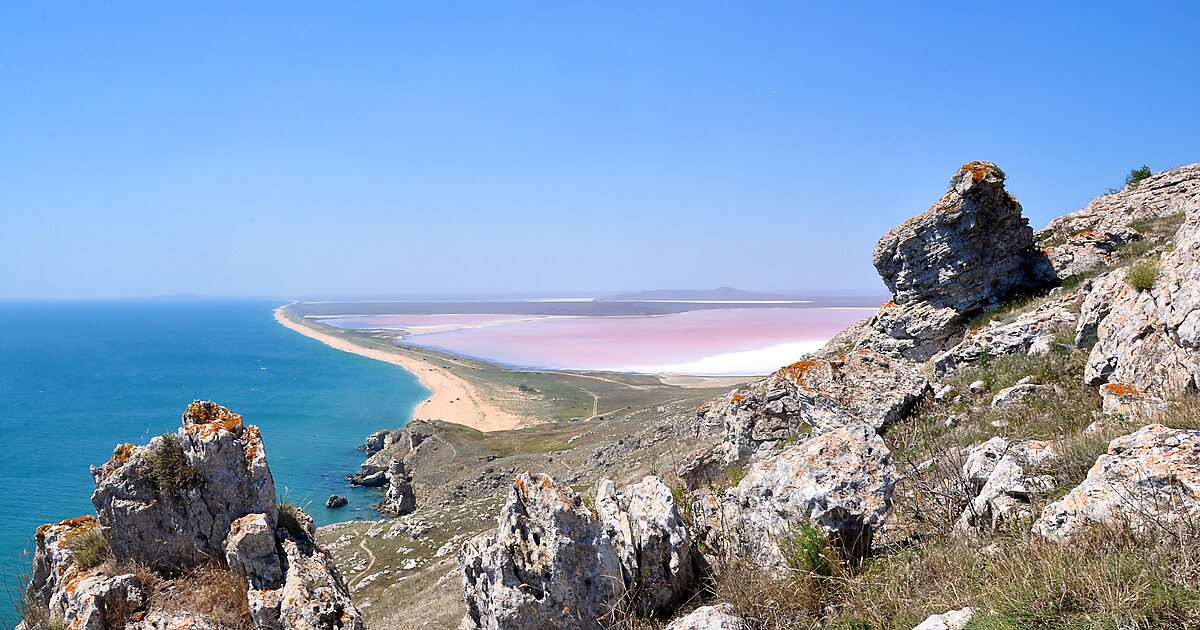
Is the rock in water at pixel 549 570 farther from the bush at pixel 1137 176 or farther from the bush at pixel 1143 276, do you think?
the bush at pixel 1137 176

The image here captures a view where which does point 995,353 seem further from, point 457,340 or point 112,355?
point 112,355

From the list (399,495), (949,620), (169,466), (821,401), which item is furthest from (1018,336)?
(399,495)

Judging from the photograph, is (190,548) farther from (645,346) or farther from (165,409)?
(645,346)

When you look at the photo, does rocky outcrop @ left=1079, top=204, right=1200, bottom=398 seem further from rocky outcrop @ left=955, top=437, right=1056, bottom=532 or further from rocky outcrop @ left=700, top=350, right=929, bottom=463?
rocky outcrop @ left=700, top=350, right=929, bottom=463

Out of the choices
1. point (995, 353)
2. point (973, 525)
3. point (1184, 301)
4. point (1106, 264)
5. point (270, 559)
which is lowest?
point (270, 559)

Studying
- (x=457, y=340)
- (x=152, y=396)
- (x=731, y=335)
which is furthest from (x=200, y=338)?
(x=731, y=335)

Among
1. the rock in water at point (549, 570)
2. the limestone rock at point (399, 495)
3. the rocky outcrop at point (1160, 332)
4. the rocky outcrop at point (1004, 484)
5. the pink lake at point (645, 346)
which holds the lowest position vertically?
the limestone rock at point (399, 495)

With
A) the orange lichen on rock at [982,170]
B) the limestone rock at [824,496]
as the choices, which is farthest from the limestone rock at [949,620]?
the orange lichen on rock at [982,170]

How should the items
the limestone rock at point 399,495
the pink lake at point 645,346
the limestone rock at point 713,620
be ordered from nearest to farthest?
the limestone rock at point 713,620 → the limestone rock at point 399,495 → the pink lake at point 645,346
